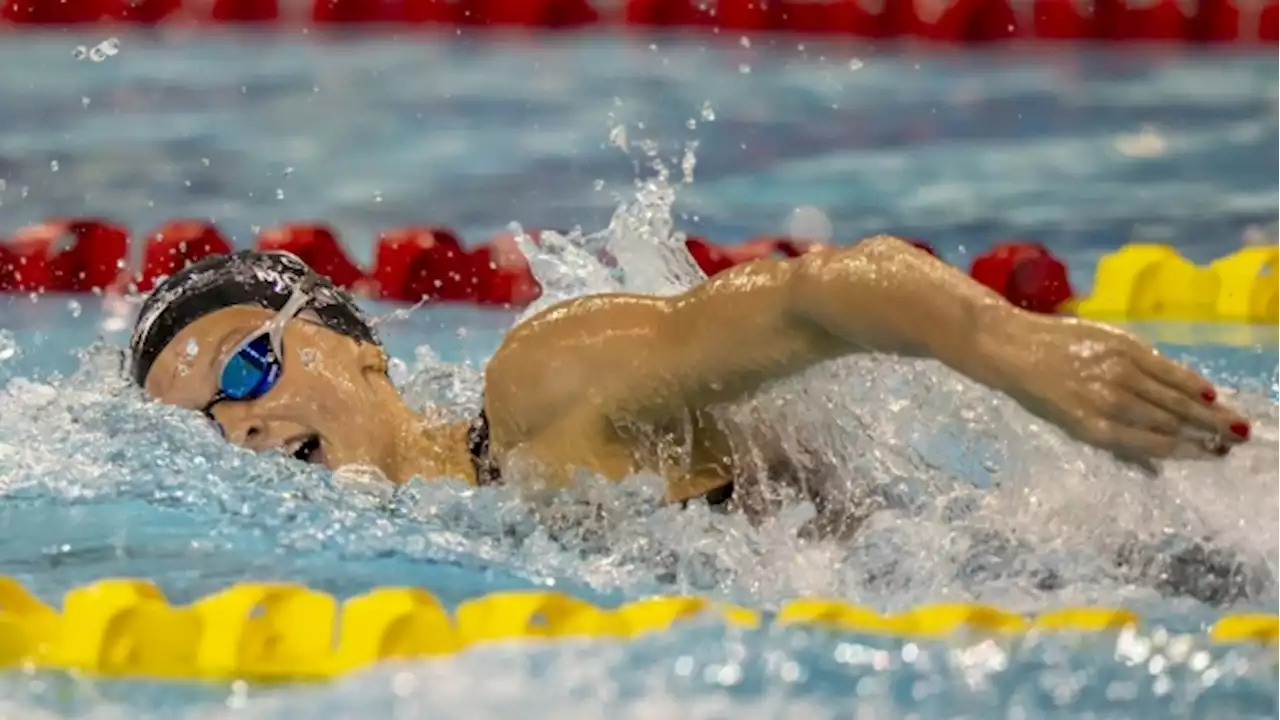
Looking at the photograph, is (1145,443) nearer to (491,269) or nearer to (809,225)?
(491,269)

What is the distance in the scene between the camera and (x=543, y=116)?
4582mm

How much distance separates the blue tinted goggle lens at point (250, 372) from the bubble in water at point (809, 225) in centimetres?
237

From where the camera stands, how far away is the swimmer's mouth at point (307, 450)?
193 centimetres

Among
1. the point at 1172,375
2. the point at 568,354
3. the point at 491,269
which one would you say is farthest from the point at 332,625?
the point at 491,269

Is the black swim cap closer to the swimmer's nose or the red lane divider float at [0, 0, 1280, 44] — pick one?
the swimmer's nose

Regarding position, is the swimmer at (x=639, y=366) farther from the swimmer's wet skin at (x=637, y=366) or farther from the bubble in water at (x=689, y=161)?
the bubble in water at (x=689, y=161)

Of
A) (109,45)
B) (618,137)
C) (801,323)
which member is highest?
(801,323)

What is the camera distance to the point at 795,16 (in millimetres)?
4664

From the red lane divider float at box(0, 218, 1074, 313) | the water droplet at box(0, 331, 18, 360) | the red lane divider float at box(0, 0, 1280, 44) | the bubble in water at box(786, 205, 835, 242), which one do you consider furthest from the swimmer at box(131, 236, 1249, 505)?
the red lane divider float at box(0, 0, 1280, 44)

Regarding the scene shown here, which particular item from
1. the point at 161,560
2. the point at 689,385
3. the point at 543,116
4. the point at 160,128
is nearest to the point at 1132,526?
the point at 689,385

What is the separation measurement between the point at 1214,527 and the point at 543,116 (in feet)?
9.88

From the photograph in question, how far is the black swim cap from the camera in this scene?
1990mm

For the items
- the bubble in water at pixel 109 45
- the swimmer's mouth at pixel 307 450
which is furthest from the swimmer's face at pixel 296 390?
the bubble in water at pixel 109 45

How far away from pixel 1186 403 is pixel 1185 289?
95.4 inches
